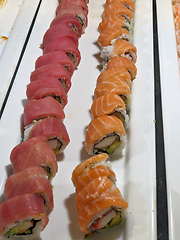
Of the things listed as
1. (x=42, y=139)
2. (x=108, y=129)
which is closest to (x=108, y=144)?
(x=108, y=129)

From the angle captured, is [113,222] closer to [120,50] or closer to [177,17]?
[120,50]

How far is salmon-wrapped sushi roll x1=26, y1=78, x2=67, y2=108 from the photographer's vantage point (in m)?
2.12

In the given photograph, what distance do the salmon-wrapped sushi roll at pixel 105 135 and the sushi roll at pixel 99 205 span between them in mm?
322

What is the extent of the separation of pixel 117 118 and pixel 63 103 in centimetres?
55

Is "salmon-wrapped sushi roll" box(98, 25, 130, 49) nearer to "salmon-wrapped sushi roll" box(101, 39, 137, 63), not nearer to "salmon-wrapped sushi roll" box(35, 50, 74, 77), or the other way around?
"salmon-wrapped sushi roll" box(101, 39, 137, 63)

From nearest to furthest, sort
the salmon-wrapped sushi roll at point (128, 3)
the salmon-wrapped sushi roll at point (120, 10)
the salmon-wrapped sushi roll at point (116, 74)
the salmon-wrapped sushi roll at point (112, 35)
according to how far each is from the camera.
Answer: the salmon-wrapped sushi roll at point (116, 74), the salmon-wrapped sushi roll at point (112, 35), the salmon-wrapped sushi roll at point (120, 10), the salmon-wrapped sushi roll at point (128, 3)

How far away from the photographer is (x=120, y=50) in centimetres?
256

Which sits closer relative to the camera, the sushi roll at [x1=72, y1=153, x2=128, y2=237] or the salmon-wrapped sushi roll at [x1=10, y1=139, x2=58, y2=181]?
the sushi roll at [x1=72, y1=153, x2=128, y2=237]

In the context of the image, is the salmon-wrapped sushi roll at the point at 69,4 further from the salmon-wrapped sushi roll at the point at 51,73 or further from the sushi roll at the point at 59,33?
the salmon-wrapped sushi roll at the point at 51,73

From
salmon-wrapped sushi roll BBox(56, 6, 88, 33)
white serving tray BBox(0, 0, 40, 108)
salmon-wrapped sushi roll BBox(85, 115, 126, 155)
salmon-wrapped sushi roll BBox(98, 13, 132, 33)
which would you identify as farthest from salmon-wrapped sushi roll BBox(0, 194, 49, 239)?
salmon-wrapped sushi roll BBox(56, 6, 88, 33)

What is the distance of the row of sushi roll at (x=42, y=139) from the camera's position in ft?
5.02

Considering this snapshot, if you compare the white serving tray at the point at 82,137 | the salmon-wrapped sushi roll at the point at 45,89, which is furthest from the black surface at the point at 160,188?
the salmon-wrapped sushi roll at the point at 45,89

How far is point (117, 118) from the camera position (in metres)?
2.04

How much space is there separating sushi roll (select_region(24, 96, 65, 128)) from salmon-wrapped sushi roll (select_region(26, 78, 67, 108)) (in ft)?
0.27
